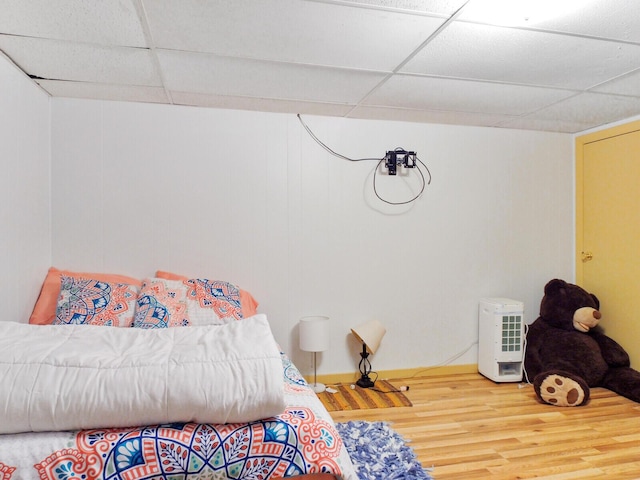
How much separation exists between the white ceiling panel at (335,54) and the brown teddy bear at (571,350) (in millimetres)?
1533

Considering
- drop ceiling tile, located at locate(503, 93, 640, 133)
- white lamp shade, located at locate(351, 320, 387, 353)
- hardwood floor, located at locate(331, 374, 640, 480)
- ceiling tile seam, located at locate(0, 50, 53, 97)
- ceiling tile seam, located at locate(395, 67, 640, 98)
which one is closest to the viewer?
hardwood floor, located at locate(331, 374, 640, 480)

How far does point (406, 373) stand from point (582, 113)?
2498mm

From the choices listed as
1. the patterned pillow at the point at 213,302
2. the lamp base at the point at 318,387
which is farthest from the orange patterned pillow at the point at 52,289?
the lamp base at the point at 318,387

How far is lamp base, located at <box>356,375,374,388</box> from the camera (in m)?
3.33

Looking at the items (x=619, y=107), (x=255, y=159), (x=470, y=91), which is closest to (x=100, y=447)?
(x=255, y=159)

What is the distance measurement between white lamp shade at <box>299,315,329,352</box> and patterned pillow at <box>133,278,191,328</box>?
866mm

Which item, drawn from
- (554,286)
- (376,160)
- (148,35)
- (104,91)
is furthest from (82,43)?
(554,286)

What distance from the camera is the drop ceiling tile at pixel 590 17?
69.3 inches

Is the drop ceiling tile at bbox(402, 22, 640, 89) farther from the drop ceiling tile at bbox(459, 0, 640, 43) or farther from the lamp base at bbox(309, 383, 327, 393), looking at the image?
the lamp base at bbox(309, 383, 327, 393)

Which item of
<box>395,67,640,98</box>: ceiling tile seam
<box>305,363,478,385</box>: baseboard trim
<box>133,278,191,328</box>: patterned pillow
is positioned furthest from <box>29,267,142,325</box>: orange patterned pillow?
<box>395,67,640,98</box>: ceiling tile seam

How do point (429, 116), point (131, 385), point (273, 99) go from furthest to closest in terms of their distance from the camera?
point (429, 116) < point (273, 99) < point (131, 385)

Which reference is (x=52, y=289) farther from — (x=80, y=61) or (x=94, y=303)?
(x=80, y=61)

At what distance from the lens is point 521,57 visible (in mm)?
2299

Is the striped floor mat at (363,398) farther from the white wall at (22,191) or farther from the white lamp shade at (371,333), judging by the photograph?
the white wall at (22,191)
